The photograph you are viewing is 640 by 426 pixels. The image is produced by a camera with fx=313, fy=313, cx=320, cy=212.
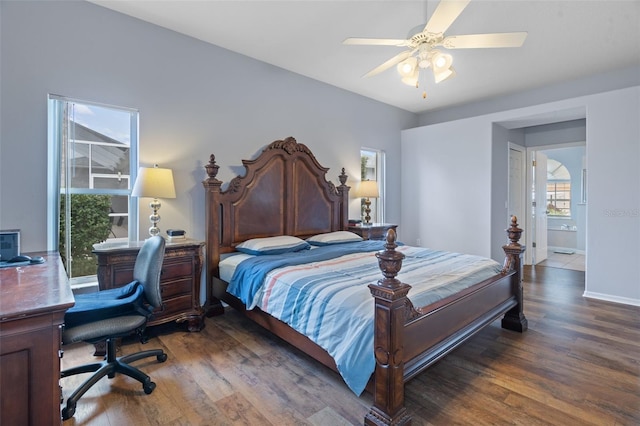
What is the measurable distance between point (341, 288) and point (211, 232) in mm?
1784

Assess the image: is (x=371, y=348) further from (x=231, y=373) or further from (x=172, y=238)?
(x=172, y=238)

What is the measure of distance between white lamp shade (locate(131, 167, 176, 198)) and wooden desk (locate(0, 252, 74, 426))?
1.58 metres

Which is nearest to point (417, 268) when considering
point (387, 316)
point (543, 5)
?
point (387, 316)

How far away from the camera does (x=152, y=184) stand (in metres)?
2.77

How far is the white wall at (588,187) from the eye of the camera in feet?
12.1

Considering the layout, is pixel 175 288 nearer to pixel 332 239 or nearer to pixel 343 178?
pixel 332 239

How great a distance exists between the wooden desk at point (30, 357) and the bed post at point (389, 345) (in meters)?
1.37

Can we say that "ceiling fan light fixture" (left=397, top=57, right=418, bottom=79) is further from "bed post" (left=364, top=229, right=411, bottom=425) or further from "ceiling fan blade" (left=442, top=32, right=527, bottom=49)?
"bed post" (left=364, top=229, right=411, bottom=425)

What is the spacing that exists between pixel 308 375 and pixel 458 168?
4.18 metres

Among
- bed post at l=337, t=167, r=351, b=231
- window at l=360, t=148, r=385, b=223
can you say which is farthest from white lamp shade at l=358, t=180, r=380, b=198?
window at l=360, t=148, r=385, b=223

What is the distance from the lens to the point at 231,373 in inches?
86.7

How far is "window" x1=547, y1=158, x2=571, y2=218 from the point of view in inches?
306

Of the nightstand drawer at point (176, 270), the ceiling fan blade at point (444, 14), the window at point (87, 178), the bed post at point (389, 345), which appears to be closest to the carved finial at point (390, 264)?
the bed post at point (389, 345)

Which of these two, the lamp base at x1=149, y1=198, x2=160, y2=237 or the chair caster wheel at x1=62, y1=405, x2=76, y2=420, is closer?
the chair caster wheel at x1=62, y1=405, x2=76, y2=420
